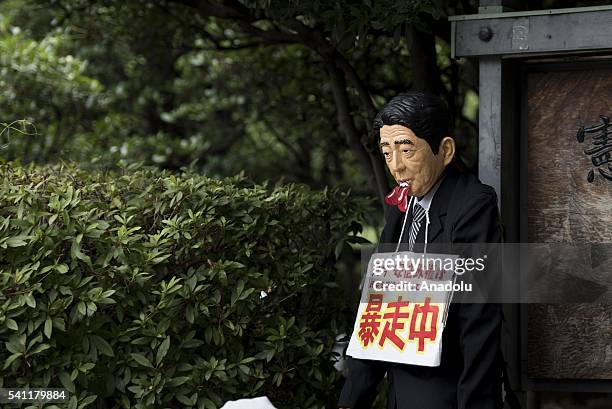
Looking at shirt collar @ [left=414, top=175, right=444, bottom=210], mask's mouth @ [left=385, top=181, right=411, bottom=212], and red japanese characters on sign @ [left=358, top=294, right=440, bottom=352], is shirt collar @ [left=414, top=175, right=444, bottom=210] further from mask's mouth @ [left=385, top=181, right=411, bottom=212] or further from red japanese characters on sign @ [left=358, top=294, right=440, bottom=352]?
red japanese characters on sign @ [left=358, top=294, right=440, bottom=352]

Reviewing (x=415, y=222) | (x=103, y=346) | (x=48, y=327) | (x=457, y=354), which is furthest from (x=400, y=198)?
(x=48, y=327)

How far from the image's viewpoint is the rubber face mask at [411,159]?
13.2 feet

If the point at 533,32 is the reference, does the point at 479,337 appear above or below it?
below

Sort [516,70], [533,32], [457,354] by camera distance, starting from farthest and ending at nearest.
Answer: [516,70] → [533,32] → [457,354]

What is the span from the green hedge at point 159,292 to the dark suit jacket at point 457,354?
0.73 metres

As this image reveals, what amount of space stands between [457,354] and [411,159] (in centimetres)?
79

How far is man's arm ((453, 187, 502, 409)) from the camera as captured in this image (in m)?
3.72

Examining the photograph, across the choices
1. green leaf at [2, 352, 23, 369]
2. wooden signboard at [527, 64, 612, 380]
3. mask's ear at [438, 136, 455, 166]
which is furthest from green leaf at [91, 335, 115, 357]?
wooden signboard at [527, 64, 612, 380]

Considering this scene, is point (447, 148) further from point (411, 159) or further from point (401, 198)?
point (401, 198)

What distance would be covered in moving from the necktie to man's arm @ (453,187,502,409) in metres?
0.22

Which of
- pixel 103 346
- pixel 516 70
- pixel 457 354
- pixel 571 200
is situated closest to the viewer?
pixel 457 354

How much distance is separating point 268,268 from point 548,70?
1.69m

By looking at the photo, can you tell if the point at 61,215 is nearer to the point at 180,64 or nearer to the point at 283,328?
the point at 283,328

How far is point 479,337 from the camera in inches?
148
